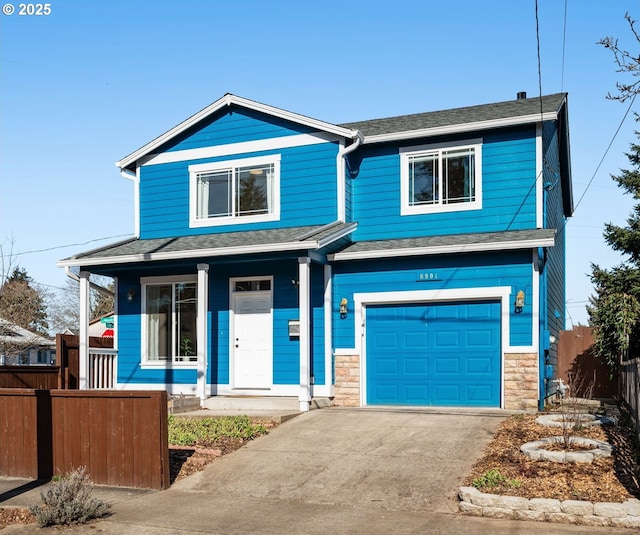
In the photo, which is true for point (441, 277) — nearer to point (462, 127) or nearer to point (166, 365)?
point (462, 127)

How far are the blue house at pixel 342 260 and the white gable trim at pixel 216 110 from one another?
4 centimetres

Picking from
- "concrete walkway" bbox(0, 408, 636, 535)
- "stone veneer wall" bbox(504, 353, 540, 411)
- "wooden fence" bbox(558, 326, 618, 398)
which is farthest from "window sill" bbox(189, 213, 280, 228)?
"wooden fence" bbox(558, 326, 618, 398)

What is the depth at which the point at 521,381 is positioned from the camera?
550 inches

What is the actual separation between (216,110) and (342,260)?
4.71 m

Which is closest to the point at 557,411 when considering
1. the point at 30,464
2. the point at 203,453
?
the point at 203,453

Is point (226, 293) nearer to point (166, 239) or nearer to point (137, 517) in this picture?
point (166, 239)

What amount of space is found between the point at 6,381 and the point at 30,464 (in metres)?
6.00

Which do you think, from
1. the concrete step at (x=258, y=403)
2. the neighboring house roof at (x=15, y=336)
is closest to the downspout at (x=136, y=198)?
the concrete step at (x=258, y=403)

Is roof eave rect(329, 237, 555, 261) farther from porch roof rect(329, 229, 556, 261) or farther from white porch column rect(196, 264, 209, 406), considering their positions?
white porch column rect(196, 264, 209, 406)

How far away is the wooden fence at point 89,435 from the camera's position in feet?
32.1

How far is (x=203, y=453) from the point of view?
442 inches

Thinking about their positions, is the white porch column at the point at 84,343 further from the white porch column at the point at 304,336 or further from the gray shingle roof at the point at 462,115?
the gray shingle roof at the point at 462,115

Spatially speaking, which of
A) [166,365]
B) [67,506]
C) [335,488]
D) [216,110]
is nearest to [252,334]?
[166,365]

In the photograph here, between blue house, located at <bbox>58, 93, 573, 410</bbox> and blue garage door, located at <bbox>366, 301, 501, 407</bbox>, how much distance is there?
0.09 feet
